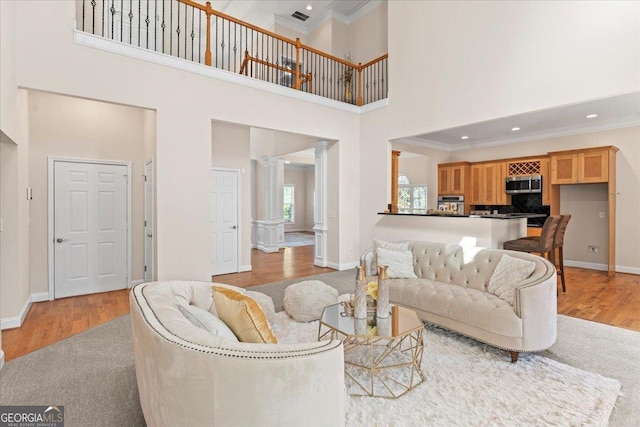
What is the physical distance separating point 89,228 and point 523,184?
8281 mm

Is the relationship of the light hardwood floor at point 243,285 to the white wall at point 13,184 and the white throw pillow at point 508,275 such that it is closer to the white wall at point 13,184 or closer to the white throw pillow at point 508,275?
the white wall at point 13,184

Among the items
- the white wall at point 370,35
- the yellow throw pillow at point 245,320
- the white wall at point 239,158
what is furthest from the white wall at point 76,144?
the white wall at point 370,35

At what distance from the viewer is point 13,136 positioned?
10.8ft

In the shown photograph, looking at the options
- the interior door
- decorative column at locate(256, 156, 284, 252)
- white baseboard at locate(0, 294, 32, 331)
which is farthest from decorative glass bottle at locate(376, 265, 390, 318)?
decorative column at locate(256, 156, 284, 252)

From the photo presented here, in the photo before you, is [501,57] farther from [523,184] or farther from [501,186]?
[501,186]

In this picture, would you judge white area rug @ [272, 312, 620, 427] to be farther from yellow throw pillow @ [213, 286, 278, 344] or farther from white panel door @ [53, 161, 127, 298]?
white panel door @ [53, 161, 127, 298]

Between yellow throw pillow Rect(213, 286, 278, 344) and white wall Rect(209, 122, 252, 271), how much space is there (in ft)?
15.6

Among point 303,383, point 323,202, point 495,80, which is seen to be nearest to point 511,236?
point 495,80

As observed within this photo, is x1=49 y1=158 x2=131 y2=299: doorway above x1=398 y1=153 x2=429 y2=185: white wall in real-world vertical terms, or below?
below

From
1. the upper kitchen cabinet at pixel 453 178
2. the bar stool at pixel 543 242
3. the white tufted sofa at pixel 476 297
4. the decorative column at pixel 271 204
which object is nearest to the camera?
the white tufted sofa at pixel 476 297

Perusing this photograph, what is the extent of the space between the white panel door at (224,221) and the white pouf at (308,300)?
2775 millimetres

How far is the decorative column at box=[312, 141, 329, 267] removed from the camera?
670 centimetres

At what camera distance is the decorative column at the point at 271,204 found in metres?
8.91

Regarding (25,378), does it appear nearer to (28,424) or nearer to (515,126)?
(28,424)
